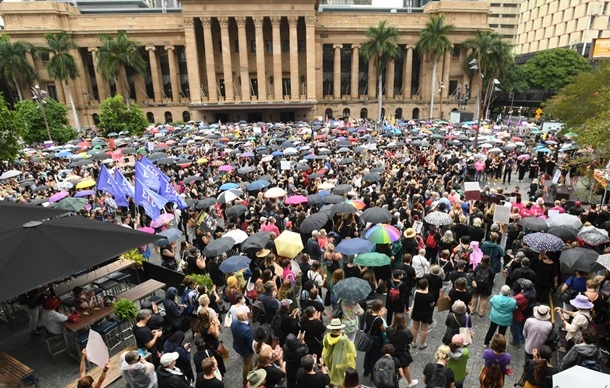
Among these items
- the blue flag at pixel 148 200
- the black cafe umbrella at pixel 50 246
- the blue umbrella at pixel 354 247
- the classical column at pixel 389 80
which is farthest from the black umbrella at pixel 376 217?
the classical column at pixel 389 80

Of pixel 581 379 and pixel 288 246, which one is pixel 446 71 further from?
pixel 581 379

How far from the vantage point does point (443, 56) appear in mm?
57219

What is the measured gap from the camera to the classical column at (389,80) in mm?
58281

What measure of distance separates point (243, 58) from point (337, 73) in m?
14.7

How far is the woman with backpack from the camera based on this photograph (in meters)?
8.05

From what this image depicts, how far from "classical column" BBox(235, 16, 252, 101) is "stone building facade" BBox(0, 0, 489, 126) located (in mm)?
141

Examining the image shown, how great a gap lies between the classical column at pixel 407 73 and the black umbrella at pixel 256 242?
183 feet

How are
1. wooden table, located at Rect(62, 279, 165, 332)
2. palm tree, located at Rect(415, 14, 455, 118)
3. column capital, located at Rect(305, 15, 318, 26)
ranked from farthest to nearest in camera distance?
palm tree, located at Rect(415, 14, 455, 118), column capital, located at Rect(305, 15, 318, 26), wooden table, located at Rect(62, 279, 165, 332)

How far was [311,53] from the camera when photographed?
175 feet


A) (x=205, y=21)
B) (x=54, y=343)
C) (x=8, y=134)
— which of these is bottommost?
(x=54, y=343)

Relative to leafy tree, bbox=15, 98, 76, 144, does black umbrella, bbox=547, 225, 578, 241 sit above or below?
below

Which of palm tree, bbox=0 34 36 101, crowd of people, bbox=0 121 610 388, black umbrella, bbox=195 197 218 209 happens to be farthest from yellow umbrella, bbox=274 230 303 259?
palm tree, bbox=0 34 36 101

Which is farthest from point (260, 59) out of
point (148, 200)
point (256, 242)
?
point (256, 242)

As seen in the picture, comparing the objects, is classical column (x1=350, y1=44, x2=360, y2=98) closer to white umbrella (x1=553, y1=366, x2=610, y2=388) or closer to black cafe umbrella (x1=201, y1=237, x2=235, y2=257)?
black cafe umbrella (x1=201, y1=237, x2=235, y2=257)
